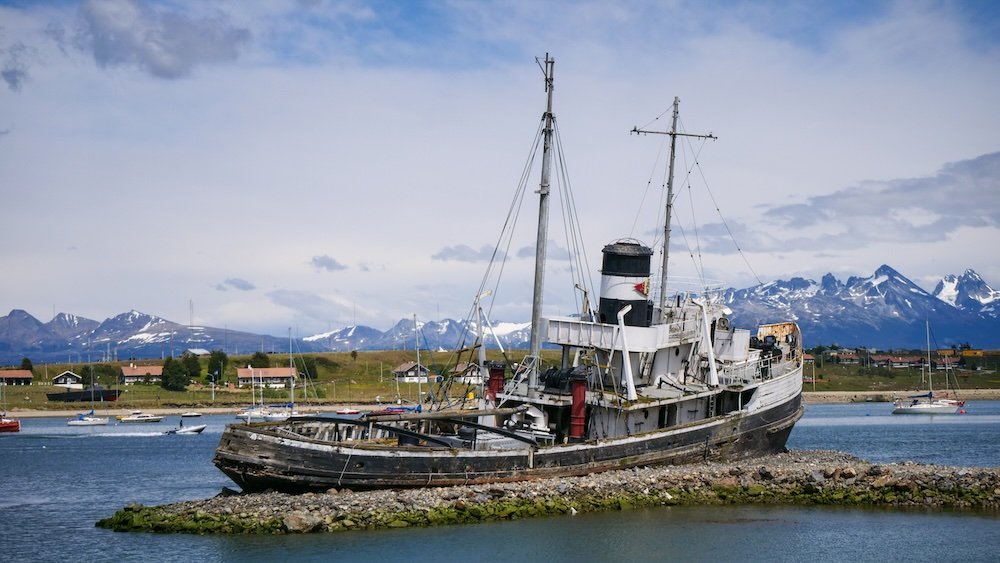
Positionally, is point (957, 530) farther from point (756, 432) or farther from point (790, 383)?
point (790, 383)

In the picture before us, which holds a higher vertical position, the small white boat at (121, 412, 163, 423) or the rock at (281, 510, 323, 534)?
the rock at (281, 510, 323, 534)

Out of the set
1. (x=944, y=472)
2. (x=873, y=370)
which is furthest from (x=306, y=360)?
(x=944, y=472)

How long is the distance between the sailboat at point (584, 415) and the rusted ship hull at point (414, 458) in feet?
0.14

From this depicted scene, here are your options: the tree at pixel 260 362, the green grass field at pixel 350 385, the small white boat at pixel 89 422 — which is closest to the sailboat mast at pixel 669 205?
the green grass field at pixel 350 385

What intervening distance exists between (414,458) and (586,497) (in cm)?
584

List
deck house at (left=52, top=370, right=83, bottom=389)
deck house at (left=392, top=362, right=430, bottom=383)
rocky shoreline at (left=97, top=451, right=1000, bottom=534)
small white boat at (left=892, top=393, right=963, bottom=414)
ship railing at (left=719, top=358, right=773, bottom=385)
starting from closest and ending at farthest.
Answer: rocky shoreline at (left=97, top=451, right=1000, bottom=534), ship railing at (left=719, top=358, right=773, bottom=385), small white boat at (left=892, top=393, right=963, bottom=414), deck house at (left=52, top=370, right=83, bottom=389), deck house at (left=392, top=362, right=430, bottom=383)

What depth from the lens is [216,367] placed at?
13738 cm

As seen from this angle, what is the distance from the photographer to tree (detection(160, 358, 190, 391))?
126688 millimetres

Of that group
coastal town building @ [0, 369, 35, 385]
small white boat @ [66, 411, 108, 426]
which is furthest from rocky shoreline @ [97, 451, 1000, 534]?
coastal town building @ [0, 369, 35, 385]

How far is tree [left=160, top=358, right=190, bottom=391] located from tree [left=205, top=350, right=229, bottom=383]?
3.69 m

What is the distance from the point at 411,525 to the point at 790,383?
2146 cm

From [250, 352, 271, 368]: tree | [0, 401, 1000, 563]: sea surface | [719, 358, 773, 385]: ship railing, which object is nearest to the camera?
[0, 401, 1000, 563]: sea surface

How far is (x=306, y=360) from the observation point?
490ft

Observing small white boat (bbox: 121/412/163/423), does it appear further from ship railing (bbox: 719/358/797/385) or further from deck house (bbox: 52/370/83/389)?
ship railing (bbox: 719/358/797/385)
